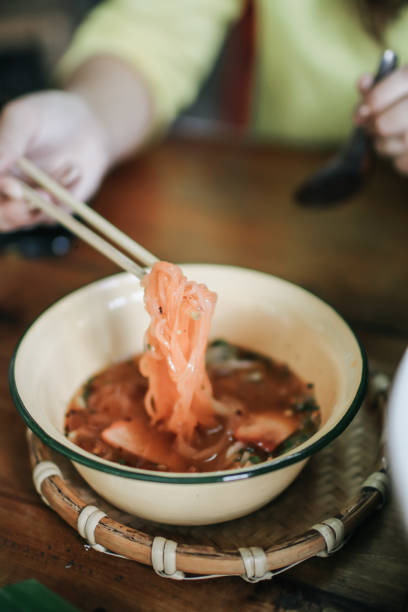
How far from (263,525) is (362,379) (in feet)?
0.79

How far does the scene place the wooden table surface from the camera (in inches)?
27.3

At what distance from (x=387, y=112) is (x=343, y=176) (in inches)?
9.3

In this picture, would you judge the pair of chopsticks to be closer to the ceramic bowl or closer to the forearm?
the ceramic bowl

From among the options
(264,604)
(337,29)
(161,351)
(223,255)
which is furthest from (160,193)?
(264,604)

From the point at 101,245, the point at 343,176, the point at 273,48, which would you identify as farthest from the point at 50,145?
the point at 273,48

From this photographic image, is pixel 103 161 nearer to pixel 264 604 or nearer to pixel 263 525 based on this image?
pixel 263 525

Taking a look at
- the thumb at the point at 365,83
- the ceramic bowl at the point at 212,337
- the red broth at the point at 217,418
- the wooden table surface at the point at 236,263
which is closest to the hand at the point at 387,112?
the thumb at the point at 365,83

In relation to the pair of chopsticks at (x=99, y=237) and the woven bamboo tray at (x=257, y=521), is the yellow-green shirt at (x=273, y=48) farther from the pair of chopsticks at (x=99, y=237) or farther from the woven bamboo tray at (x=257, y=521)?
the woven bamboo tray at (x=257, y=521)

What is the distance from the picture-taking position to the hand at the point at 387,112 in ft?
3.90

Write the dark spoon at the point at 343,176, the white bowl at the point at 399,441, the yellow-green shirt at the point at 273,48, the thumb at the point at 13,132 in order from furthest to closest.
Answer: the yellow-green shirt at the point at 273,48 < the dark spoon at the point at 343,176 < the thumb at the point at 13,132 < the white bowl at the point at 399,441

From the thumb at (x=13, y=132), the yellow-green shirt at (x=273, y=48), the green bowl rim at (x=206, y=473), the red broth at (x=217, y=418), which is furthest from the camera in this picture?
the yellow-green shirt at (x=273, y=48)

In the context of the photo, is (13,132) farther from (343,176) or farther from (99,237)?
(343,176)

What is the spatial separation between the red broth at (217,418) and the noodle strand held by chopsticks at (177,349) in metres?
0.02

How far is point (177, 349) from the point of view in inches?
34.6
